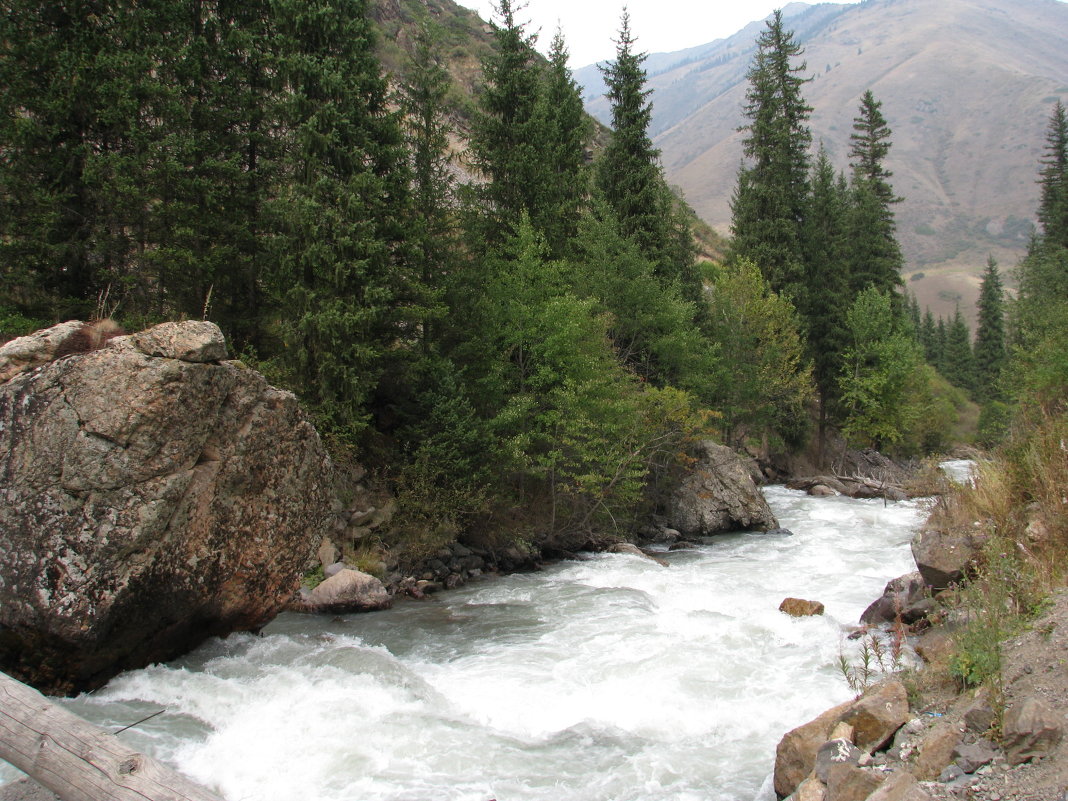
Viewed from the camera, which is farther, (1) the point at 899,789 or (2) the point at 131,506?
(2) the point at 131,506

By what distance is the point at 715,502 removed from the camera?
23297mm

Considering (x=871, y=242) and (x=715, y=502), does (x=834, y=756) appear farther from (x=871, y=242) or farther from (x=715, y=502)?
(x=871, y=242)

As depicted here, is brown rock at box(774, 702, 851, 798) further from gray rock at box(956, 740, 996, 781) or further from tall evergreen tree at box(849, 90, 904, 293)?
tall evergreen tree at box(849, 90, 904, 293)

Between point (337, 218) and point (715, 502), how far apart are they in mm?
14848

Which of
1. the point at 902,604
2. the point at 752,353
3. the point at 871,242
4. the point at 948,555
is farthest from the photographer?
the point at 871,242

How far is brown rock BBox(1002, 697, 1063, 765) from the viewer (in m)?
4.52

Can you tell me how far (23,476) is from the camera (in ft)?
27.1

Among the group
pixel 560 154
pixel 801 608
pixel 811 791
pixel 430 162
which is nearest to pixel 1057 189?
pixel 560 154

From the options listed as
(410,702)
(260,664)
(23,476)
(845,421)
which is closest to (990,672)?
(410,702)

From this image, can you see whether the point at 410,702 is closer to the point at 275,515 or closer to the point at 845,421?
the point at 275,515

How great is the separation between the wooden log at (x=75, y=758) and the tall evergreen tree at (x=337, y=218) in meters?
10.7

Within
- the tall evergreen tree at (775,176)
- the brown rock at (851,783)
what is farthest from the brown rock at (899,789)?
the tall evergreen tree at (775,176)

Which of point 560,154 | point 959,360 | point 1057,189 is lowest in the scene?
point 959,360

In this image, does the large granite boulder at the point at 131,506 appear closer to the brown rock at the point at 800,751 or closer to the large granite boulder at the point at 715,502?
the brown rock at the point at 800,751
